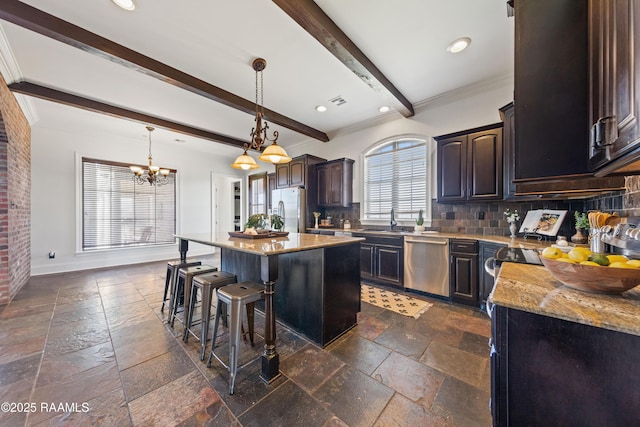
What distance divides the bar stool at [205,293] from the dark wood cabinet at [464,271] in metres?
2.72

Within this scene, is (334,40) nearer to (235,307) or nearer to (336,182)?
(235,307)

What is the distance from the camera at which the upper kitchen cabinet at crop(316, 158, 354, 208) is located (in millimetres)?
4672

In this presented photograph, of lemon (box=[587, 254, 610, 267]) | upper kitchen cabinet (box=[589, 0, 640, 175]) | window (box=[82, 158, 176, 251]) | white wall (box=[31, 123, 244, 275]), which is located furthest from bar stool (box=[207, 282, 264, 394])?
window (box=[82, 158, 176, 251])

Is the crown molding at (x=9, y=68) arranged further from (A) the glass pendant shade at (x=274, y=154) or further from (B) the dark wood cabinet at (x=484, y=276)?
(B) the dark wood cabinet at (x=484, y=276)

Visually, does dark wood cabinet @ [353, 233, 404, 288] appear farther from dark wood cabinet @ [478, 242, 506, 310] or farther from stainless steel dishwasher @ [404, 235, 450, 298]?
dark wood cabinet @ [478, 242, 506, 310]

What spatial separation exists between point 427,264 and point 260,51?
338cm

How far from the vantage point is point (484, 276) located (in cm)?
276

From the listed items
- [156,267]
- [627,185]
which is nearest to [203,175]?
[156,267]

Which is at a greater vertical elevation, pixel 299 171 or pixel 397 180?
pixel 299 171

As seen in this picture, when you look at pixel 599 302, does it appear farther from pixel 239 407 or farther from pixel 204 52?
pixel 204 52

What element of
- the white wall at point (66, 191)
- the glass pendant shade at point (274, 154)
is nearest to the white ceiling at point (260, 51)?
the white wall at point (66, 191)

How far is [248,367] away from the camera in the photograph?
1.82 metres

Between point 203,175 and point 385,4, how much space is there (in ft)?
19.3

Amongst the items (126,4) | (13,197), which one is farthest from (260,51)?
(13,197)
